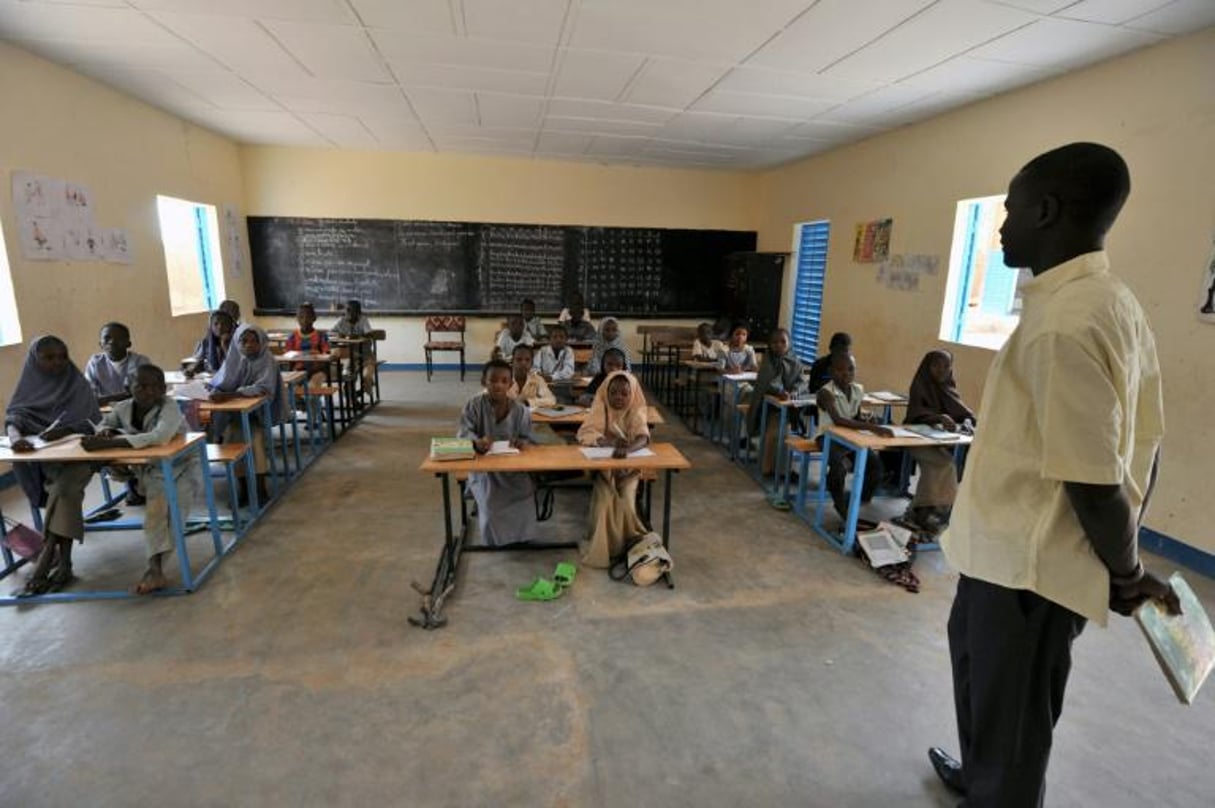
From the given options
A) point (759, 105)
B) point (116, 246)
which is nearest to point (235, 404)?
point (116, 246)

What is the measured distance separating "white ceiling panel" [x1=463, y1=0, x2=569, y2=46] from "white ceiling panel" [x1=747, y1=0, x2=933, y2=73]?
4.66 ft

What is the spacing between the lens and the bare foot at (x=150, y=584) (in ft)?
9.91

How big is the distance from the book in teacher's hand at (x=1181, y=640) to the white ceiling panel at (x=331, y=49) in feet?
15.6

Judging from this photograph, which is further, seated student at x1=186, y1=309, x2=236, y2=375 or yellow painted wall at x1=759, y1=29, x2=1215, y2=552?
seated student at x1=186, y1=309, x2=236, y2=375

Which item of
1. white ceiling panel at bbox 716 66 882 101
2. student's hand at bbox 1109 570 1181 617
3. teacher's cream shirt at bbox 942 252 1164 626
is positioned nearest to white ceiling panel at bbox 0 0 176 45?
white ceiling panel at bbox 716 66 882 101

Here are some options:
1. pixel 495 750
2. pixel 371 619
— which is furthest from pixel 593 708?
pixel 371 619

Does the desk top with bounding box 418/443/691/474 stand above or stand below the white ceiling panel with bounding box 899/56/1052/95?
below

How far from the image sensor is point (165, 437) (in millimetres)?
3045

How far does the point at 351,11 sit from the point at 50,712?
3.80 metres

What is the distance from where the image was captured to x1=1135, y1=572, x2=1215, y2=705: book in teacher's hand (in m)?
1.37

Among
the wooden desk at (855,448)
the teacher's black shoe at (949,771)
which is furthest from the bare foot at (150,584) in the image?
the wooden desk at (855,448)

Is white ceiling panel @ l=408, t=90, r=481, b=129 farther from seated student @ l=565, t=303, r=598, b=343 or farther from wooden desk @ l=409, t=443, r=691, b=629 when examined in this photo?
wooden desk @ l=409, t=443, r=691, b=629

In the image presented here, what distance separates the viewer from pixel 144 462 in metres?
3.00

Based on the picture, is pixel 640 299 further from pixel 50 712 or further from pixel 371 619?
pixel 50 712
